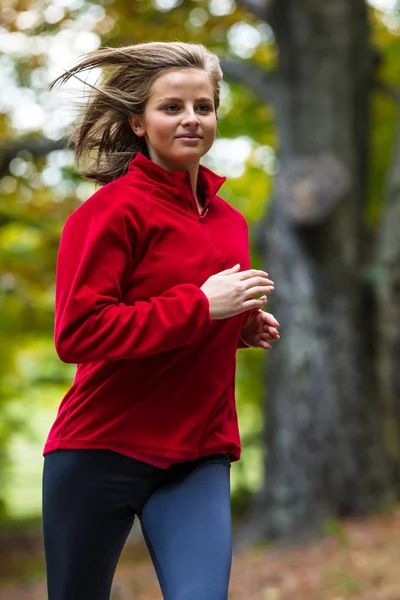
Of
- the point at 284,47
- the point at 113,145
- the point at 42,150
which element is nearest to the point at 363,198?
the point at 284,47

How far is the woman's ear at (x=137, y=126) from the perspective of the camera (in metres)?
2.63

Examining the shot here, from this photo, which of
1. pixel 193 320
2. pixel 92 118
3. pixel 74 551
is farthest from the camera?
pixel 92 118

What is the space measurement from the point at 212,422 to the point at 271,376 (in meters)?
5.77

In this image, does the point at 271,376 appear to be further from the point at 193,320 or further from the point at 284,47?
the point at 193,320

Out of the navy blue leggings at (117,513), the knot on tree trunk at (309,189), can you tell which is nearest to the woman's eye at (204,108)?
the navy blue leggings at (117,513)

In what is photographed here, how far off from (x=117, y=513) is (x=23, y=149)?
6644 millimetres

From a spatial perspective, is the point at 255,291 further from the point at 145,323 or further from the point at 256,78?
the point at 256,78

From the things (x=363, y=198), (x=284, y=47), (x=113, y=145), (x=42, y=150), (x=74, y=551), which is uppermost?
(x=284, y=47)

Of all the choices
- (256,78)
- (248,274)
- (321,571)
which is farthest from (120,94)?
(256,78)

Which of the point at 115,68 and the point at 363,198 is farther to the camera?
the point at 363,198

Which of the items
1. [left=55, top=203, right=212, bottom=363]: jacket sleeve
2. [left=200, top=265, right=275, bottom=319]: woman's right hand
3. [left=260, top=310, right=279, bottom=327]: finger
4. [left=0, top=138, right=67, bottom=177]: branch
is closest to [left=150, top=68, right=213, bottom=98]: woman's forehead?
[left=55, top=203, right=212, bottom=363]: jacket sleeve

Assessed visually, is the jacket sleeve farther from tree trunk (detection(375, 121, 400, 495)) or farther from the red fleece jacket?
tree trunk (detection(375, 121, 400, 495))

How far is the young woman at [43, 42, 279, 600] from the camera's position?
2334 millimetres

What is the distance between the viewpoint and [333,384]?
307 inches
